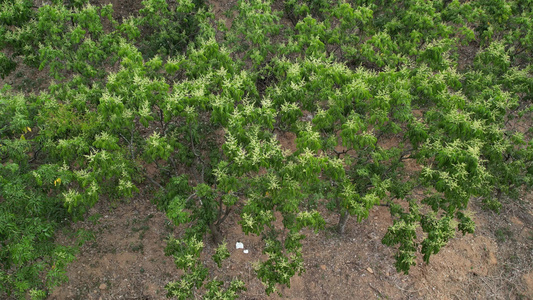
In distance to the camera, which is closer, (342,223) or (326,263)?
(326,263)

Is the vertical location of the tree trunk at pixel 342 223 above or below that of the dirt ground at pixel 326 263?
above

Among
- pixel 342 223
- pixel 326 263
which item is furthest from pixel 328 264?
→ pixel 342 223

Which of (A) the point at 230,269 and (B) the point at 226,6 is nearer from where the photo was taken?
(A) the point at 230,269

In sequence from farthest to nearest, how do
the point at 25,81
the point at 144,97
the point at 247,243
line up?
the point at 25,81 → the point at 247,243 → the point at 144,97

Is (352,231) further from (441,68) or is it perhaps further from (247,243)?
(441,68)

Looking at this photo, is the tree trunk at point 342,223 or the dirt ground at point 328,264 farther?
the tree trunk at point 342,223

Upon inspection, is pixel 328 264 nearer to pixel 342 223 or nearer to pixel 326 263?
pixel 326 263

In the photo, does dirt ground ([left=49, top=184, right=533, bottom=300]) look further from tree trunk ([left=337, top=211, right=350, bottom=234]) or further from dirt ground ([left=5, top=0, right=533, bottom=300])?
tree trunk ([left=337, top=211, right=350, bottom=234])

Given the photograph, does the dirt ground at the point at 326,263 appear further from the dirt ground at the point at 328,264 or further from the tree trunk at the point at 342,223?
the tree trunk at the point at 342,223

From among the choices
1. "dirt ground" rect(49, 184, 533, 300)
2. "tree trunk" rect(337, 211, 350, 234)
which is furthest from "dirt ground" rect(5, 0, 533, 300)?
"tree trunk" rect(337, 211, 350, 234)

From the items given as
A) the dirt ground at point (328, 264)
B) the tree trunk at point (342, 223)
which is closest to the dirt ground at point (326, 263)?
the dirt ground at point (328, 264)

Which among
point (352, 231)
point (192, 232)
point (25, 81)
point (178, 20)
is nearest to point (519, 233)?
point (352, 231)
